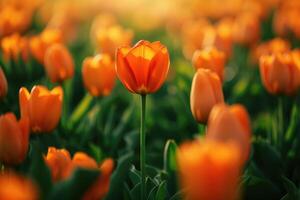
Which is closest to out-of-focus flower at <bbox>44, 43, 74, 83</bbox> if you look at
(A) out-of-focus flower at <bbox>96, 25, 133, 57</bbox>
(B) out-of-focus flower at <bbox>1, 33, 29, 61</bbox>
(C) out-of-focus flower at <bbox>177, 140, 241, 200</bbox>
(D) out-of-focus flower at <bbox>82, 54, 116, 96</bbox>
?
(D) out-of-focus flower at <bbox>82, 54, 116, 96</bbox>

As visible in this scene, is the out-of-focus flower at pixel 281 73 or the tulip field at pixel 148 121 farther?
the out-of-focus flower at pixel 281 73

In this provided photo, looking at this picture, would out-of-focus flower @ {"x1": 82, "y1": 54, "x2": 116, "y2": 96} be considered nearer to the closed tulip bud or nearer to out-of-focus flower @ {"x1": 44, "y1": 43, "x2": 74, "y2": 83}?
out-of-focus flower @ {"x1": 44, "y1": 43, "x2": 74, "y2": 83}

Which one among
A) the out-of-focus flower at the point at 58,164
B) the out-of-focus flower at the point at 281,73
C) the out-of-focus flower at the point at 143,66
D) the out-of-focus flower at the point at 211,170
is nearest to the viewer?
the out-of-focus flower at the point at 211,170

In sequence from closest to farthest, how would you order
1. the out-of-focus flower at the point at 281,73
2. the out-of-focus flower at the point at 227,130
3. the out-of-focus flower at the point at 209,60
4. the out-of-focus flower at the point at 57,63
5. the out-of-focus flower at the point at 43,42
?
the out-of-focus flower at the point at 227,130
the out-of-focus flower at the point at 281,73
the out-of-focus flower at the point at 209,60
the out-of-focus flower at the point at 57,63
the out-of-focus flower at the point at 43,42

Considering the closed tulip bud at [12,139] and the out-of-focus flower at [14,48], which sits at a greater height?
the out-of-focus flower at [14,48]

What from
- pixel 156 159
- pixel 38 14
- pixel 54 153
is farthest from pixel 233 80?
pixel 38 14

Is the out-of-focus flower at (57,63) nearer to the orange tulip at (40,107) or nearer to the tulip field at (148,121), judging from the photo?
the tulip field at (148,121)

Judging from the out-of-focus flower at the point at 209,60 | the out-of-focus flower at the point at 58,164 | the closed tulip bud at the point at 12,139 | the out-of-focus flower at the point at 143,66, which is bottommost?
the out-of-focus flower at the point at 58,164

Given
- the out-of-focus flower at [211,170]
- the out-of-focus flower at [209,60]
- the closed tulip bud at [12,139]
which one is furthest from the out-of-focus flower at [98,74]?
the out-of-focus flower at [211,170]

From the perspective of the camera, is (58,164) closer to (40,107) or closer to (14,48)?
(40,107)
